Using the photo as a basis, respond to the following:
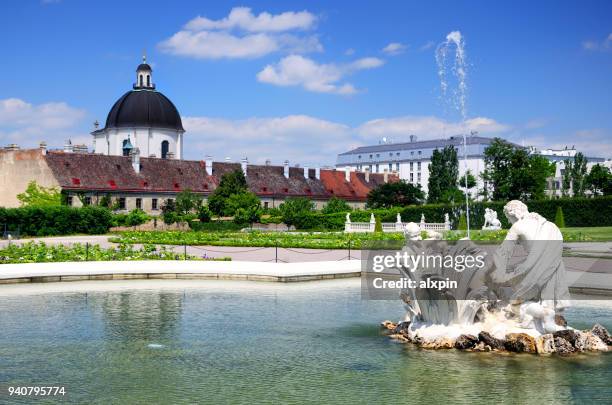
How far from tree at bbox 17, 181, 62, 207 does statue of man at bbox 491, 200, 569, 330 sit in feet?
176

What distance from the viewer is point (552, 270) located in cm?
1040

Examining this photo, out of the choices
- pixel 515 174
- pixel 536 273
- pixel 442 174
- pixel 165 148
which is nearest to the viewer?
pixel 536 273

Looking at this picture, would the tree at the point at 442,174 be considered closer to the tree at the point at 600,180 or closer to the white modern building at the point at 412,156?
the tree at the point at 600,180

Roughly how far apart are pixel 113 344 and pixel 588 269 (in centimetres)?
1460

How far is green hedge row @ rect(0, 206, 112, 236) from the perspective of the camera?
146ft

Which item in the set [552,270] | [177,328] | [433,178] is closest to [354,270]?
[177,328]

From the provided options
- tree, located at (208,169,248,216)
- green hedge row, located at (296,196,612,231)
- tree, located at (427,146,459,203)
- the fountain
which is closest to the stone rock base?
the fountain

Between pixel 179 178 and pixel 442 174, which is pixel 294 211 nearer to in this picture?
pixel 179 178

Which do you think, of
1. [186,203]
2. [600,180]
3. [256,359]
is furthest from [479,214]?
[256,359]

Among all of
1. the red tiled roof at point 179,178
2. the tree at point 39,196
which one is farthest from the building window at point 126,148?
the tree at point 39,196

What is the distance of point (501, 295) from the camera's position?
1088cm

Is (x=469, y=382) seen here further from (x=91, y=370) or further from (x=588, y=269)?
(x=588, y=269)

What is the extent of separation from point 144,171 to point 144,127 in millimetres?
11817

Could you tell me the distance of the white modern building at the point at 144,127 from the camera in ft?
260
